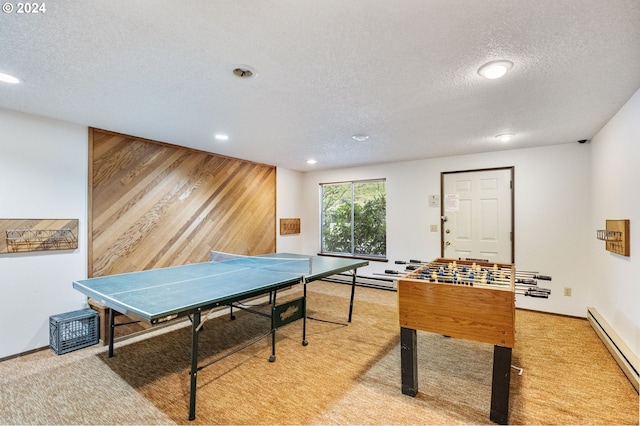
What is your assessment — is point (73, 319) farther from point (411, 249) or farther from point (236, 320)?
point (411, 249)

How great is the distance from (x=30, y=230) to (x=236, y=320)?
2.26m

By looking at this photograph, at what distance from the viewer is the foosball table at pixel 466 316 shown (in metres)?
1.83

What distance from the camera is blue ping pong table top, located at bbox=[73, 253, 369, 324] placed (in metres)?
1.82

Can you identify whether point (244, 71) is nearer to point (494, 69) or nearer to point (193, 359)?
point (494, 69)

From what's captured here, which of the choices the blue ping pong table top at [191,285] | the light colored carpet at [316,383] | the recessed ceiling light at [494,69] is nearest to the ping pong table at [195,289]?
the blue ping pong table top at [191,285]

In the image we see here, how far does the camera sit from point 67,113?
281 centimetres

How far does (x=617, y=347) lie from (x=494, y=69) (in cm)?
266

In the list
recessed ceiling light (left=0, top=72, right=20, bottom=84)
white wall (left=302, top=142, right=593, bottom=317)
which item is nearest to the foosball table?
white wall (left=302, top=142, right=593, bottom=317)

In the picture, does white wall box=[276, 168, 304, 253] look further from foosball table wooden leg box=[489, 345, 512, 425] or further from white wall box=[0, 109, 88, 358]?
foosball table wooden leg box=[489, 345, 512, 425]

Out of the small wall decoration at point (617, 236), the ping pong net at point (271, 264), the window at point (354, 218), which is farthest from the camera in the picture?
the window at point (354, 218)

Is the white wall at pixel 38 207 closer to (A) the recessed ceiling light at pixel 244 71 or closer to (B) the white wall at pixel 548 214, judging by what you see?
(A) the recessed ceiling light at pixel 244 71

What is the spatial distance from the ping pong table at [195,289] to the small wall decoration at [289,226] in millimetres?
2267

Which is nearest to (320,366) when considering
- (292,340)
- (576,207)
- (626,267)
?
(292,340)

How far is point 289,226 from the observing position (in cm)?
604
